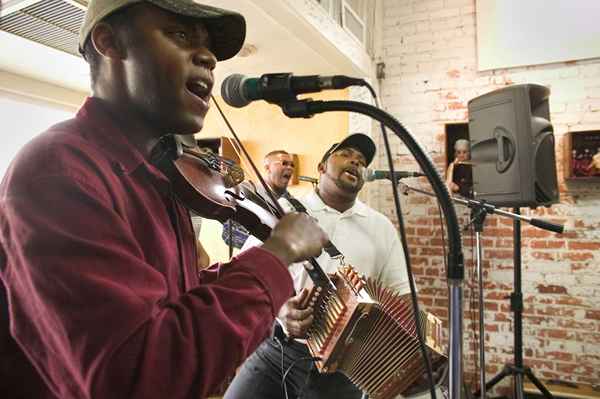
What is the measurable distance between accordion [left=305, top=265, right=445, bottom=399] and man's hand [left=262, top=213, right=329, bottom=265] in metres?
0.35

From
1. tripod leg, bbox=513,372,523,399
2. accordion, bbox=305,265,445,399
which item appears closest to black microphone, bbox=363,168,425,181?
accordion, bbox=305,265,445,399

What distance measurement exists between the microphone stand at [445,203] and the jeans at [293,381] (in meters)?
0.95

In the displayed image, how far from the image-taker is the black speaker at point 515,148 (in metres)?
2.33

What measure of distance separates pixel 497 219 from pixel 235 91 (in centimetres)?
290

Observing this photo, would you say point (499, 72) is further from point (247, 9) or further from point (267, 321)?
point (267, 321)

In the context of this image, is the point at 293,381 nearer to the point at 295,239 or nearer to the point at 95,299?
the point at 295,239

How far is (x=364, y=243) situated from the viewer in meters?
1.90

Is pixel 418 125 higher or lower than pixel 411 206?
higher

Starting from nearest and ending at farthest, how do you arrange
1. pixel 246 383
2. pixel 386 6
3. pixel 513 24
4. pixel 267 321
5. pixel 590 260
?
pixel 267 321 < pixel 246 383 < pixel 590 260 < pixel 513 24 < pixel 386 6

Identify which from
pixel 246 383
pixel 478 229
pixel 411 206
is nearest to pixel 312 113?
pixel 246 383

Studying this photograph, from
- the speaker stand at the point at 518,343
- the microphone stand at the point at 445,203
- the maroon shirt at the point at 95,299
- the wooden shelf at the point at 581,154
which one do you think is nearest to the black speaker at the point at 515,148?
the speaker stand at the point at 518,343

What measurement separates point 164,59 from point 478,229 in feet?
6.77

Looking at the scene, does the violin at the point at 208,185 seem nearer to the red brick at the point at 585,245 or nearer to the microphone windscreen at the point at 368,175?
the microphone windscreen at the point at 368,175

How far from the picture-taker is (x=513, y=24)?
3098 millimetres
